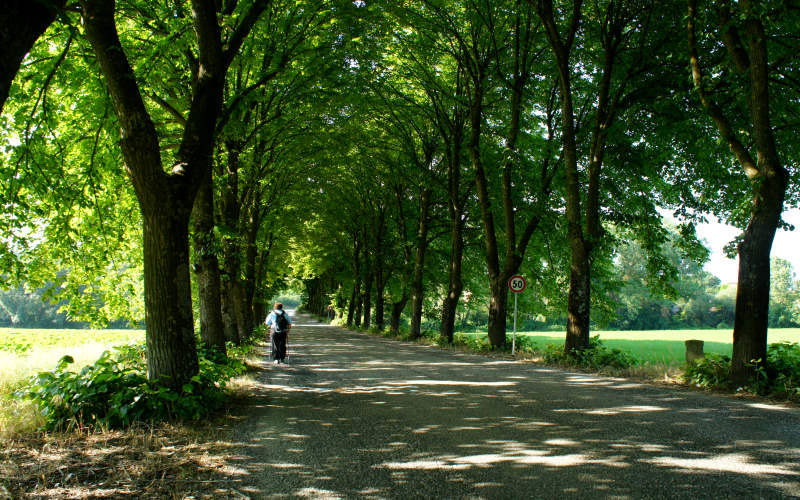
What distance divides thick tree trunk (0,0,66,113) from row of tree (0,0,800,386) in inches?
0.6

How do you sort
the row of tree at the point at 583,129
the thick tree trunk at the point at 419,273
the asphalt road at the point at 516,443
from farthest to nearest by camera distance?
the thick tree trunk at the point at 419,273
the row of tree at the point at 583,129
the asphalt road at the point at 516,443

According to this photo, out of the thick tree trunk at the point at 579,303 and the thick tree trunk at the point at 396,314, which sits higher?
the thick tree trunk at the point at 579,303

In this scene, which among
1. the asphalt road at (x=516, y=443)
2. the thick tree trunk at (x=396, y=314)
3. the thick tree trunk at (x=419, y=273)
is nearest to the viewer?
the asphalt road at (x=516, y=443)

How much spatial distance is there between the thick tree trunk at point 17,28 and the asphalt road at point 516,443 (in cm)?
389

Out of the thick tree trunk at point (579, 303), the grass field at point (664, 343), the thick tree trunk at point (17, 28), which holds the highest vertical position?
the thick tree trunk at point (17, 28)

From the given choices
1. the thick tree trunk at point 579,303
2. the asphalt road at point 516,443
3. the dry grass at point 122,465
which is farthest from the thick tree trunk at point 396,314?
the dry grass at point 122,465

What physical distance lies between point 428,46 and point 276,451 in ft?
50.0

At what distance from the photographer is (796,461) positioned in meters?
4.40

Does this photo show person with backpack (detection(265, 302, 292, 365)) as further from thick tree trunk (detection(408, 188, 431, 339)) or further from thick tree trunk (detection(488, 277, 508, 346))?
thick tree trunk (detection(408, 188, 431, 339))

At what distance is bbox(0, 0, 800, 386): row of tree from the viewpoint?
6.93 meters

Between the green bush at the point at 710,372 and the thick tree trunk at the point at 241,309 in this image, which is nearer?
the green bush at the point at 710,372

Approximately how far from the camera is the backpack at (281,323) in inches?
528

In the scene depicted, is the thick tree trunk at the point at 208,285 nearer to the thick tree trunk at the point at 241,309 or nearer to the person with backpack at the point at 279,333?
the person with backpack at the point at 279,333

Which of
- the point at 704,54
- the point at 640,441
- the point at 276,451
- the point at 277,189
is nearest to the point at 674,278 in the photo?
the point at 704,54
